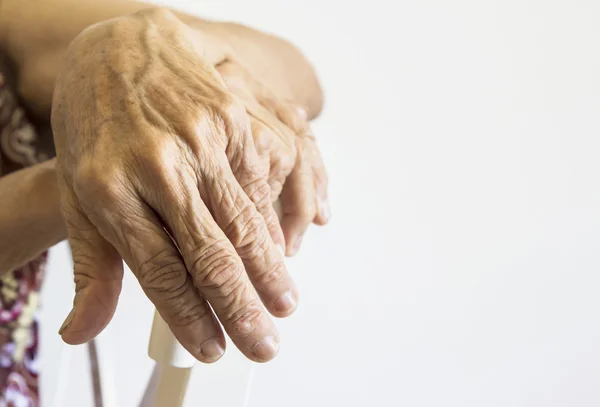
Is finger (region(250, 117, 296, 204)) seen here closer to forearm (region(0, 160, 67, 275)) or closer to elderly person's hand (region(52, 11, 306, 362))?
elderly person's hand (region(52, 11, 306, 362))

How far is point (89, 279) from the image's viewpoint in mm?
481

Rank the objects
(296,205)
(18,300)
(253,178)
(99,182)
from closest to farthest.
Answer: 1. (99,182)
2. (253,178)
3. (296,205)
4. (18,300)

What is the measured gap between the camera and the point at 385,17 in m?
1.21

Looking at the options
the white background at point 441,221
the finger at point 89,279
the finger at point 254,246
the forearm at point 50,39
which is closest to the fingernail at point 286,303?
the finger at point 254,246

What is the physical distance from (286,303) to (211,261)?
9cm

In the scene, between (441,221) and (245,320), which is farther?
(441,221)

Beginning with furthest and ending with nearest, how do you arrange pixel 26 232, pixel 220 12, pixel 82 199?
pixel 220 12 → pixel 26 232 → pixel 82 199

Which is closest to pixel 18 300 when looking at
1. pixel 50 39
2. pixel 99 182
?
pixel 50 39

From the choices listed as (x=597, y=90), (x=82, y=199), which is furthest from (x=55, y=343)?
(x=597, y=90)

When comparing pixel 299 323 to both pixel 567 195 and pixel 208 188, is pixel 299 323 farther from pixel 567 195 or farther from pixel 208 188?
pixel 208 188

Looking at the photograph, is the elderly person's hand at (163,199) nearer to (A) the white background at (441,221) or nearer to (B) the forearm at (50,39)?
(B) the forearm at (50,39)

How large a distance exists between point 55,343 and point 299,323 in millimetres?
508

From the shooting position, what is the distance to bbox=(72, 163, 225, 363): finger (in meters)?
0.45

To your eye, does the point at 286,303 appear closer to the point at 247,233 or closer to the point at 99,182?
the point at 247,233
